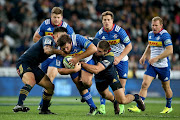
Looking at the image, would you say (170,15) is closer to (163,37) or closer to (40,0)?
(40,0)

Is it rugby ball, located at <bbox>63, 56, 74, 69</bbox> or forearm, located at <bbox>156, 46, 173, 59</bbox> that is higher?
forearm, located at <bbox>156, 46, 173, 59</bbox>

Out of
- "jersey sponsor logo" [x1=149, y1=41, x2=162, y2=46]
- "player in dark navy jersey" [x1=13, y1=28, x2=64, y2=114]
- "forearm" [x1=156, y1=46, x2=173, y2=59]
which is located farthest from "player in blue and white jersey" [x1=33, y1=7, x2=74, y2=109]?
"forearm" [x1=156, y1=46, x2=173, y2=59]

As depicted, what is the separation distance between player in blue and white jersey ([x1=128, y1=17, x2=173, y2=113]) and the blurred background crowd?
6.87 metres

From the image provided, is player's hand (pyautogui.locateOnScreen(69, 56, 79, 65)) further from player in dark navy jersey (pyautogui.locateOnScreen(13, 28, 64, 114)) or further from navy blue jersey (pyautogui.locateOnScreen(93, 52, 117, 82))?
navy blue jersey (pyautogui.locateOnScreen(93, 52, 117, 82))

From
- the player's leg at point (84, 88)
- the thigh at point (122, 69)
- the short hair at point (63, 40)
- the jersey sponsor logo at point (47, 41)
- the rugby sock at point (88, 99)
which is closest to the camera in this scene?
the short hair at point (63, 40)

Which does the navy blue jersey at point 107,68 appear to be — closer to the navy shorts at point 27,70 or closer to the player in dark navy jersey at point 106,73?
the player in dark navy jersey at point 106,73

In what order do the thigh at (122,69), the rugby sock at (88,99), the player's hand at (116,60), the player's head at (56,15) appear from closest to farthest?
the rugby sock at (88,99), the player's hand at (116,60), the player's head at (56,15), the thigh at (122,69)

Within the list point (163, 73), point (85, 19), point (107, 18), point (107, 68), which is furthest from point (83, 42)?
point (85, 19)

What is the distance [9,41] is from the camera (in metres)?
17.7

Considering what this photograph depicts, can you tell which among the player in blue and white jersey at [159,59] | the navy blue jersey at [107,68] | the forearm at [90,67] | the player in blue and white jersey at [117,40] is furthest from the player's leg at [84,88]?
the player in blue and white jersey at [159,59]

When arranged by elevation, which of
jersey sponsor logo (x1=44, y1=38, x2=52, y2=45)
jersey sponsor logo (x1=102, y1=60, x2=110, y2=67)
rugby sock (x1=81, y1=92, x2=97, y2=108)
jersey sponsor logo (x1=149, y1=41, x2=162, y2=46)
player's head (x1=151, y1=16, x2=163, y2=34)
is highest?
player's head (x1=151, y1=16, x2=163, y2=34)

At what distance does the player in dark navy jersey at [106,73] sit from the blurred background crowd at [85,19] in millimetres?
8501

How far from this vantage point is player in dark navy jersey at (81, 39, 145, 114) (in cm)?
798

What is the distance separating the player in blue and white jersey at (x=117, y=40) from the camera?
917 cm
